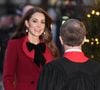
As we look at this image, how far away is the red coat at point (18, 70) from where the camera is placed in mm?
5074

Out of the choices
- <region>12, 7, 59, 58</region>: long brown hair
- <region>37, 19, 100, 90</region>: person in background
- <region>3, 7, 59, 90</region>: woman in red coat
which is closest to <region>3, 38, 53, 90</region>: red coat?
<region>3, 7, 59, 90</region>: woman in red coat

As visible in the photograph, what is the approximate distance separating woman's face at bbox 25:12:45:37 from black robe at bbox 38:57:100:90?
4.26ft

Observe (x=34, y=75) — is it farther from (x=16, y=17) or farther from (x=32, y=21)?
(x=16, y=17)

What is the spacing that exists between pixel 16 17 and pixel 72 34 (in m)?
7.08

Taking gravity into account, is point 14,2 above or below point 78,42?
below

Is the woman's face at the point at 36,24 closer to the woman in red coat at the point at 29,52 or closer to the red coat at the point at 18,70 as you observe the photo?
the woman in red coat at the point at 29,52

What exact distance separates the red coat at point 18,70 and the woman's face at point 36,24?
230mm

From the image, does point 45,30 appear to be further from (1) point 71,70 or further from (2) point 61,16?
(2) point 61,16

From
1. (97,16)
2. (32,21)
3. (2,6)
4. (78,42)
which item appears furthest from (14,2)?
(78,42)

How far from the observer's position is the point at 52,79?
385 centimetres

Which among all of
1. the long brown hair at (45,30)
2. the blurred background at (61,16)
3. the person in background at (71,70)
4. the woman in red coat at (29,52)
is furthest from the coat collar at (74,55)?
the blurred background at (61,16)

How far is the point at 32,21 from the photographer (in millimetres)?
5191

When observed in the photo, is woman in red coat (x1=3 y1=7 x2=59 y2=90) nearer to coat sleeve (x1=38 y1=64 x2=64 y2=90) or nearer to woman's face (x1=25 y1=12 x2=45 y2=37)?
woman's face (x1=25 y1=12 x2=45 y2=37)

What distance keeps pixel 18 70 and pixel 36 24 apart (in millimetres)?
534
